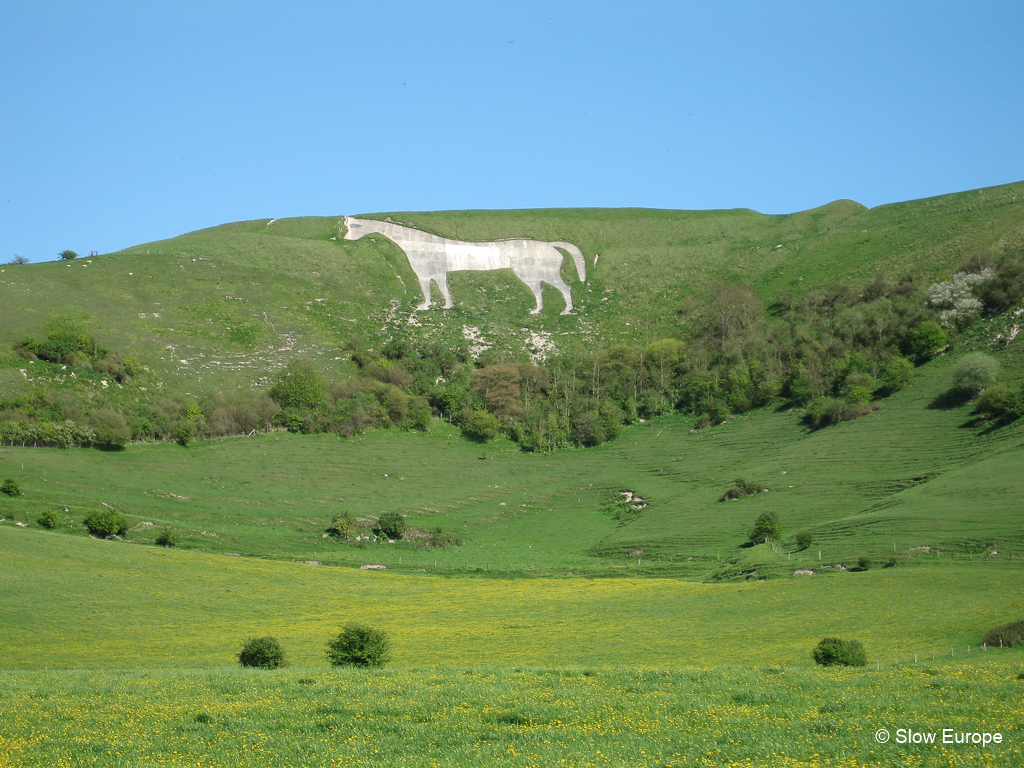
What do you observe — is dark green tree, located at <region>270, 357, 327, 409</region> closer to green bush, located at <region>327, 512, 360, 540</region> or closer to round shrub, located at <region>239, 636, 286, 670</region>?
green bush, located at <region>327, 512, 360, 540</region>

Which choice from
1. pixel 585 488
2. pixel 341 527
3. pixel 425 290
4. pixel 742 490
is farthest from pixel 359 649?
pixel 425 290

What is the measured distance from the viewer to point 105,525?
2501 inches

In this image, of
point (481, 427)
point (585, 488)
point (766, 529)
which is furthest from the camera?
point (481, 427)

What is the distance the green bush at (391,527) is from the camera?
79.0 m

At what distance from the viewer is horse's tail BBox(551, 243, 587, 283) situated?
174250mm

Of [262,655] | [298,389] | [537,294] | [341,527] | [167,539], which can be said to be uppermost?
[537,294]

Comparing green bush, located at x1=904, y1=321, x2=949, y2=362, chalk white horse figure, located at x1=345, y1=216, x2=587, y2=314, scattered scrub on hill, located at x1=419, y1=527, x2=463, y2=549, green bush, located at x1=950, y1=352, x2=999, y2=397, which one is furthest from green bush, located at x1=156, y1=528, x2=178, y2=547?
chalk white horse figure, located at x1=345, y1=216, x2=587, y2=314

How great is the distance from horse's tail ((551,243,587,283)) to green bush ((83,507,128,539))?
120909 millimetres

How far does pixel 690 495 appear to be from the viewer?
89.8 metres

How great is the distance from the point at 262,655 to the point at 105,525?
40589 mm

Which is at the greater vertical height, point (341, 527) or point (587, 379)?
point (587, 379)

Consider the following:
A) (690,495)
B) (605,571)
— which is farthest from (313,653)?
(690,495)

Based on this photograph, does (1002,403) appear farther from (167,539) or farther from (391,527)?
(167,539)

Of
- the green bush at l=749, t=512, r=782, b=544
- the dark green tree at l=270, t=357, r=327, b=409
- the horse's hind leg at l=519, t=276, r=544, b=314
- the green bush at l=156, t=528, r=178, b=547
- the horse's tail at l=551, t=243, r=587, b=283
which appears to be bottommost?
the green bush at l=749, t=512, r=782, b=544
